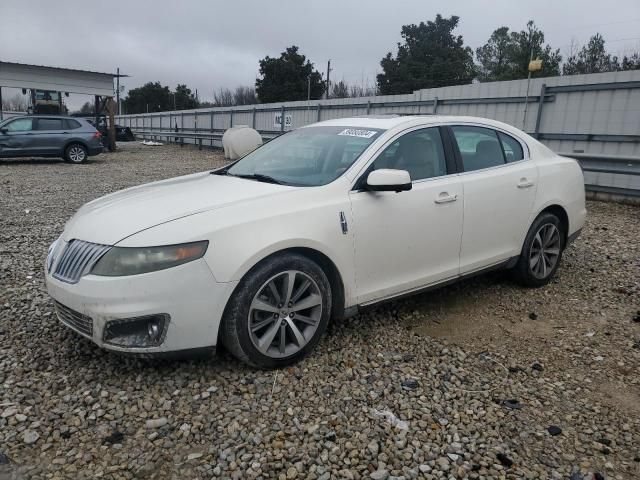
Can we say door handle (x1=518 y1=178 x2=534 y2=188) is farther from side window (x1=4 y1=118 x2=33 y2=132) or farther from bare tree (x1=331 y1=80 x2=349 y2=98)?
bare tree (x1=331 y1=80 x2=349 y2=98)

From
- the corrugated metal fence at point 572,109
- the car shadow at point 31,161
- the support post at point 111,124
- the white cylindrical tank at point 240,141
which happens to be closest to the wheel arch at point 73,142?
the car shadow at point 31,161

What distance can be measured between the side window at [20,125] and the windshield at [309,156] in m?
14.0

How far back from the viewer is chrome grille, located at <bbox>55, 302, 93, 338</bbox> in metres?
2.86

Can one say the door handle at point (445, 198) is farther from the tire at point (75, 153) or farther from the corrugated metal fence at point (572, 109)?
the tire at point (75, 153)

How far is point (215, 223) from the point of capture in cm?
290

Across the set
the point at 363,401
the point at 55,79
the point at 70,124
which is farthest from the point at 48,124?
the point at 363,401

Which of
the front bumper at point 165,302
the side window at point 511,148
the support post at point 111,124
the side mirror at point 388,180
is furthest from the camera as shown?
the support post at point 111,124

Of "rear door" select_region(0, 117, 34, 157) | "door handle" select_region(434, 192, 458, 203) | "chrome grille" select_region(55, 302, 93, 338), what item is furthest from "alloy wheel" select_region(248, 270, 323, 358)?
"rear door" select_region(0, 117, 34, 157)

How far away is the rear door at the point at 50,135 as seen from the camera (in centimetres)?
1586

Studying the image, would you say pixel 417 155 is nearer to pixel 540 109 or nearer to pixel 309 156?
pixel 309 156

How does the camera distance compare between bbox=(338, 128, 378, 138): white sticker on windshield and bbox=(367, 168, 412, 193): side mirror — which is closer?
bbox=(367, 168, 412, 193): side mirror

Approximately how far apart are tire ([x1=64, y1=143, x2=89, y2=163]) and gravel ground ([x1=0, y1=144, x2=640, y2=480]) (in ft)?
44.9

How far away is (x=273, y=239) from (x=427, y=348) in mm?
1383

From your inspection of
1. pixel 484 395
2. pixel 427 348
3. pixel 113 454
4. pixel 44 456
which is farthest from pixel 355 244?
pixel 44 456
